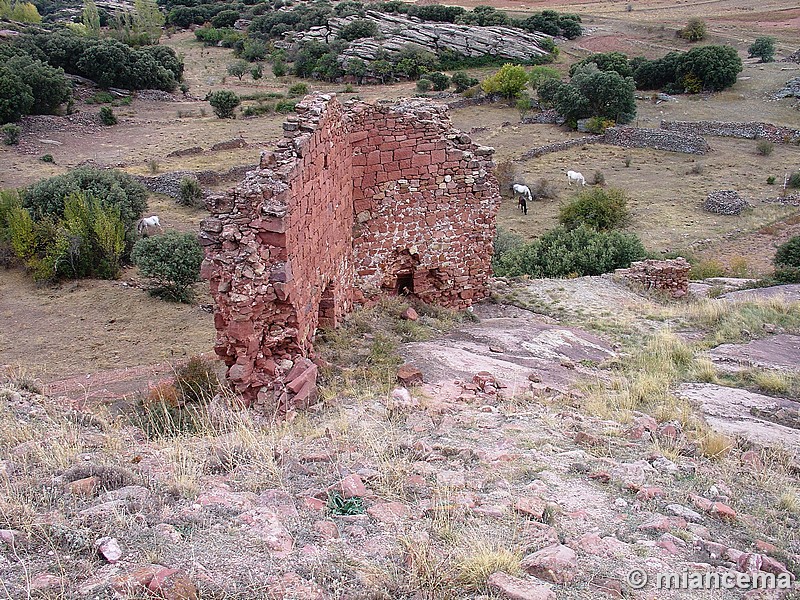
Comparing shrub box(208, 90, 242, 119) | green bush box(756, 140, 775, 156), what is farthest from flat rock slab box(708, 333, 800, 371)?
shrub box(208, 90, 242, 119)

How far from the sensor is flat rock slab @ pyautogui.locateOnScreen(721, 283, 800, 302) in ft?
46.8

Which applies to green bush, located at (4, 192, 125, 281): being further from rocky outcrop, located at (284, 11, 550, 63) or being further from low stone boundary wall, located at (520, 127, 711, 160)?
rocky outcrop, located at (284, 11, 550, 63)

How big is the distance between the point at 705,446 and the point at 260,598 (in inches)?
171

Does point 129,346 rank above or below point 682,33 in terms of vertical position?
below

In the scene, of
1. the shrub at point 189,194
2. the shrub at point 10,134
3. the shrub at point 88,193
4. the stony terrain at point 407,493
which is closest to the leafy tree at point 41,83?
the shrub at point 10,134

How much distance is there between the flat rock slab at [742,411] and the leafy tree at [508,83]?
37.4 m

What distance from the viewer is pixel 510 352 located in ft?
32.5

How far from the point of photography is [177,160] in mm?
30375

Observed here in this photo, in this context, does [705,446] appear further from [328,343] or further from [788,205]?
[788,205]

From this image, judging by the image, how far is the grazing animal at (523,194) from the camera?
25.2 metres

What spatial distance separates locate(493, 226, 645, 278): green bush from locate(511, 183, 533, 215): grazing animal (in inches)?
271

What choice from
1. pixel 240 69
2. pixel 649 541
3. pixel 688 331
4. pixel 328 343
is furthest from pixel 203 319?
pixel 240 69

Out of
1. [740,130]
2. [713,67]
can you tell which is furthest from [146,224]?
[713,67]

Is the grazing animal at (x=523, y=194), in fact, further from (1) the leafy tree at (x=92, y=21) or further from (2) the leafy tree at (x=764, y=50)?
(1) the leafy tree at (x=92, y=21)
